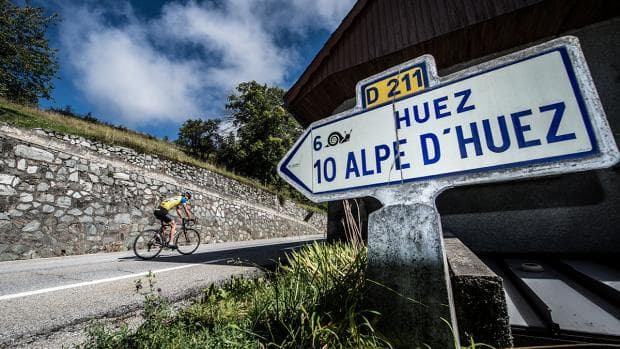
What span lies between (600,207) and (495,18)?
116 inches

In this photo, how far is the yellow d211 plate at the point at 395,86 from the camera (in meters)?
1.26

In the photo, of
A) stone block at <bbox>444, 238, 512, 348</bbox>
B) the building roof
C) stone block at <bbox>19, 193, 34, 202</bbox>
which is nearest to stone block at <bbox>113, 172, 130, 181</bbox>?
stone block at <bbox>19, 193, 34, 202</bbox>

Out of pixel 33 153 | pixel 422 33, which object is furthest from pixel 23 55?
pixel 422 33

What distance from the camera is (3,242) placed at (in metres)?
5.69

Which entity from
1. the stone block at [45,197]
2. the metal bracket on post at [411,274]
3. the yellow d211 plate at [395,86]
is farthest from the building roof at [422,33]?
the stone block at [45,197]

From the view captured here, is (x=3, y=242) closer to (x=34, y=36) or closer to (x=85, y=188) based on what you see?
(x=85, y=188)

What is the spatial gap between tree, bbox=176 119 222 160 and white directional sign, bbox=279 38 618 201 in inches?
886

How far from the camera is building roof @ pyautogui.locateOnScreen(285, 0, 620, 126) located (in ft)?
11.5

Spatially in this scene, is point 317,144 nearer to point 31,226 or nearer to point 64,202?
point 31,226

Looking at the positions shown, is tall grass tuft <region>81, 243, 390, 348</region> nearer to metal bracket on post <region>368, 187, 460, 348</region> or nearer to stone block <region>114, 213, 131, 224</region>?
metal bracket on post <region>368, 187, 460, 348</region>

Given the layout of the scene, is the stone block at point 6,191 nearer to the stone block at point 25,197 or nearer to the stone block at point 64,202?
the stone block at point 25,197

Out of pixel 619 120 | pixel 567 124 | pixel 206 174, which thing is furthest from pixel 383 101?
pixel 206 174

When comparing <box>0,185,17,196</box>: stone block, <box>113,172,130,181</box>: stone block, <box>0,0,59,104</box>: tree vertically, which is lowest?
<box>0,185,17,196</box>: stone block

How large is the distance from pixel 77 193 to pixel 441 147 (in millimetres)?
9827
